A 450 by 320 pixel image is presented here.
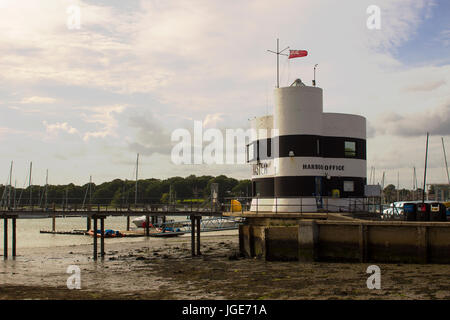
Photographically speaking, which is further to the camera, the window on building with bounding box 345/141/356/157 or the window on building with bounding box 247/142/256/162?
the window on building with bounding box 247/142/256/162

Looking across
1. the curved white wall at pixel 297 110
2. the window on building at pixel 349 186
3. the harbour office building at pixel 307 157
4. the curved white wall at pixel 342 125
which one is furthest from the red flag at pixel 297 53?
the window on building at pixel 349 186

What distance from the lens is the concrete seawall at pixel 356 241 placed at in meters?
27.0

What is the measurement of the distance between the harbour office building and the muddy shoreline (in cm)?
583

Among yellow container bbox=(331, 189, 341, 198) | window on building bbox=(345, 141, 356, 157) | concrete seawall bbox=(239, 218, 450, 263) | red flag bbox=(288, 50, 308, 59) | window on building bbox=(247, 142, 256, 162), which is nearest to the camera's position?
concrete seawall bbox=(239, 218, 450, 263)

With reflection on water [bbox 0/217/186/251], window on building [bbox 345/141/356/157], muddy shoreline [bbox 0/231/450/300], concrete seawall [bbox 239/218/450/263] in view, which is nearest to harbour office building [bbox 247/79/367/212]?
window on building [bbox 345/141/356/157]

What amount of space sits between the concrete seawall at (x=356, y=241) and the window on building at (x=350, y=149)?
8115 mm

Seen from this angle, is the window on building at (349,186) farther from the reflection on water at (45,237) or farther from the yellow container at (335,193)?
the reflection on water at (45,237)

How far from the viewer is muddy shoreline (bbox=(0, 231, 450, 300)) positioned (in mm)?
21297

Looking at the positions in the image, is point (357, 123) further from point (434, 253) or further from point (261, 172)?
point (434, 253)

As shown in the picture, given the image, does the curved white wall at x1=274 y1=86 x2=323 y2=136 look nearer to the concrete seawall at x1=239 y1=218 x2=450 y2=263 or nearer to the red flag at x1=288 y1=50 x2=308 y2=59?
the red flag at x1=288 y1=50 x2=308 y2=59

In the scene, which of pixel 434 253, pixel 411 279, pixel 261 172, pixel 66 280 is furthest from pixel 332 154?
pixel 66 280

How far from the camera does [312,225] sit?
2966 centimetres

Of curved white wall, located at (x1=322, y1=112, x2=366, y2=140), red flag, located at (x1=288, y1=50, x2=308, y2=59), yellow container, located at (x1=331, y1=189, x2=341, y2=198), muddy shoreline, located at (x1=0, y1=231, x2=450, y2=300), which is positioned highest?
red flag, located at (x1=288, y1=50, x2=308, y2=59)
